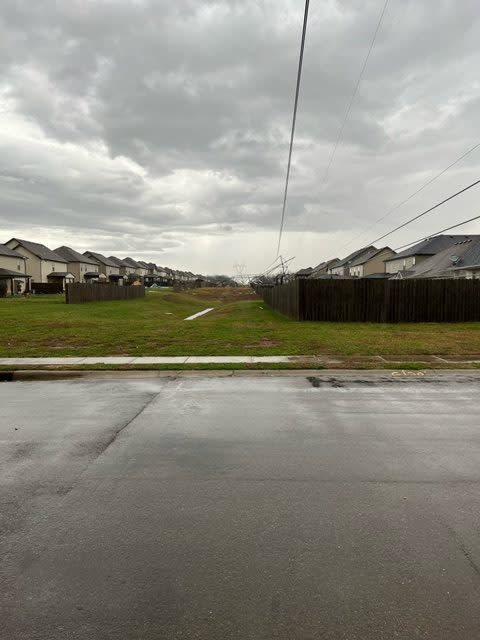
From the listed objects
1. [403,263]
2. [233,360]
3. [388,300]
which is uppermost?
[403,263]

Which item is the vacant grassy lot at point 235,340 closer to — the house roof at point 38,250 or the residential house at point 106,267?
the house roof at point 38,250

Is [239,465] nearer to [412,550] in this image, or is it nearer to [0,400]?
[412,550]

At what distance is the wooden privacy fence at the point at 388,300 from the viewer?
21.0 meters

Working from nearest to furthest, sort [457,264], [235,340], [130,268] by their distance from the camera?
[235,340] < [457,264] < [130,268]

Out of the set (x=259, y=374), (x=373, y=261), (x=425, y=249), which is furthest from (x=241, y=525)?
(x=373, y=261)

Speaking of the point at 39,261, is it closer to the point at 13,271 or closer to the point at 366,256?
the point at 13,271

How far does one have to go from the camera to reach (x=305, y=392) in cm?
794

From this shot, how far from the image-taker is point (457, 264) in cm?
3581

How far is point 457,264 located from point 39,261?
211 ft

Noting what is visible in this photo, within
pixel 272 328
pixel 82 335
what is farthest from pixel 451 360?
pixel 82 335

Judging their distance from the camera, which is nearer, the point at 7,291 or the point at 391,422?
the point at 391,422

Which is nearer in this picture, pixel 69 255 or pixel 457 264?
pixel 457 264

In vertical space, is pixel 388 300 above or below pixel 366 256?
below

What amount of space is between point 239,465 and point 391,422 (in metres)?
2.69
